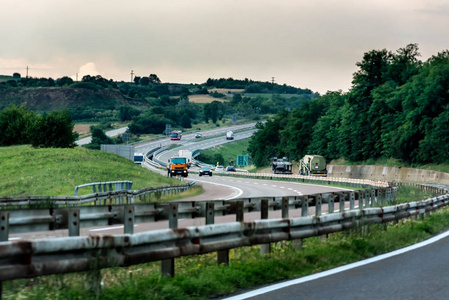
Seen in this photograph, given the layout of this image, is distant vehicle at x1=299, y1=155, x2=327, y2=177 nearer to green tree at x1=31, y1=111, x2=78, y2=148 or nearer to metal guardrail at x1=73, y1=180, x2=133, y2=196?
green tree at x1=31, y1=111, x2=78, y2=148

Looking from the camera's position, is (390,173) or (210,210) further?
(390,173)

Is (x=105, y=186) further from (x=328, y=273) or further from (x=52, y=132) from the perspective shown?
(x=52, y=132)

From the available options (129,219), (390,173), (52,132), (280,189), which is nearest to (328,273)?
(129,219)

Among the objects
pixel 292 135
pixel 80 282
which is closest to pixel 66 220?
pixel 80 282

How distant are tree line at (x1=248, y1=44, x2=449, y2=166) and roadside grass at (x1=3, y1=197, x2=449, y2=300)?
86186mm

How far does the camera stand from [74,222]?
1019 cm

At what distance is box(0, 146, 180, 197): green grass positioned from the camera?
192ft

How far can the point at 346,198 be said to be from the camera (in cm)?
2222

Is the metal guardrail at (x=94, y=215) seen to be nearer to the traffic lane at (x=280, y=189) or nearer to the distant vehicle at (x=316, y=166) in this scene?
the traffic lane at (x=280, y=189)

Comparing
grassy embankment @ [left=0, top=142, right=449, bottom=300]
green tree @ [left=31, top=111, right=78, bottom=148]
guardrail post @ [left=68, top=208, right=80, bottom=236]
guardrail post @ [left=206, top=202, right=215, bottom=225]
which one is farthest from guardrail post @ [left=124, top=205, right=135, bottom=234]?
green tree @ [left=31, top=111, right=78, bottom=148]

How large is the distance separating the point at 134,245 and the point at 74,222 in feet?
3.96

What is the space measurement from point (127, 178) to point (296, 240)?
53815mm

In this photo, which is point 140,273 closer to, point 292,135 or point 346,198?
point 346,198

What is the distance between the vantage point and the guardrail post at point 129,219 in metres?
11.3
